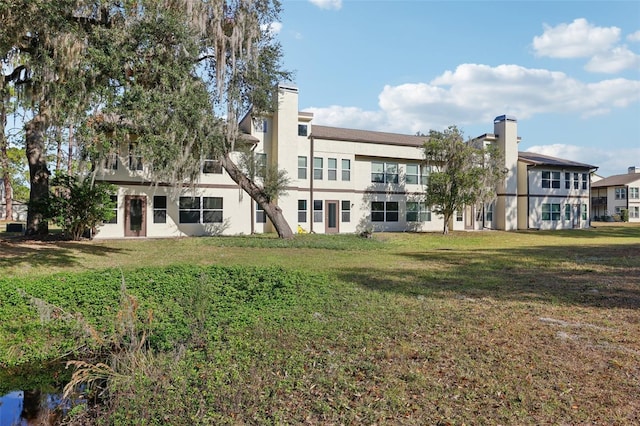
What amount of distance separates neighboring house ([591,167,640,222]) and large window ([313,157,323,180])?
37196 mm

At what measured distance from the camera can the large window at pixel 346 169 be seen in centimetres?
2402

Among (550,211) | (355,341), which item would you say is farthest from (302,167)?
(550,211)

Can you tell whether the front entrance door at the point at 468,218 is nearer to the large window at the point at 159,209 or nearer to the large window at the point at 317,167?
the large window at the point at 317,167

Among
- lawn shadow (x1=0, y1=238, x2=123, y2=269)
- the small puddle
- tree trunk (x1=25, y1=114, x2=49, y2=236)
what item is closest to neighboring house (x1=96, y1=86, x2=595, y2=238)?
tree trunk (x1=25, y1=114, x2=49, y2=236)

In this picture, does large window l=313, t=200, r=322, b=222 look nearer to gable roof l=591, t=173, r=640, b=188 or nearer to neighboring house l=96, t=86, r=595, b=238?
neighboring house l=96, t=86, r=595, b=238

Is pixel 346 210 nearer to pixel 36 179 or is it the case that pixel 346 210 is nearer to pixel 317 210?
pixel 317 210

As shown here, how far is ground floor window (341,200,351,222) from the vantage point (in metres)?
24.0

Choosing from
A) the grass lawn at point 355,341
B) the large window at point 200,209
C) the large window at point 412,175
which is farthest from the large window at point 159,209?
the large window at point 412,175

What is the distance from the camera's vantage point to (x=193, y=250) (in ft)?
47.0

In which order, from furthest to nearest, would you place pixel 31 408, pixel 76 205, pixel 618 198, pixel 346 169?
1. pixel 618 198
2. pixel 346 169
3. pixel 76 205
4. pixel 31 408

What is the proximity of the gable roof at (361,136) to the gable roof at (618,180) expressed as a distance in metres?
32.6

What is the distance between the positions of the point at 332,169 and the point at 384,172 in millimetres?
3783

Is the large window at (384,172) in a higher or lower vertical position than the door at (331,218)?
higher

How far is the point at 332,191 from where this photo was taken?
2370 centimetres
